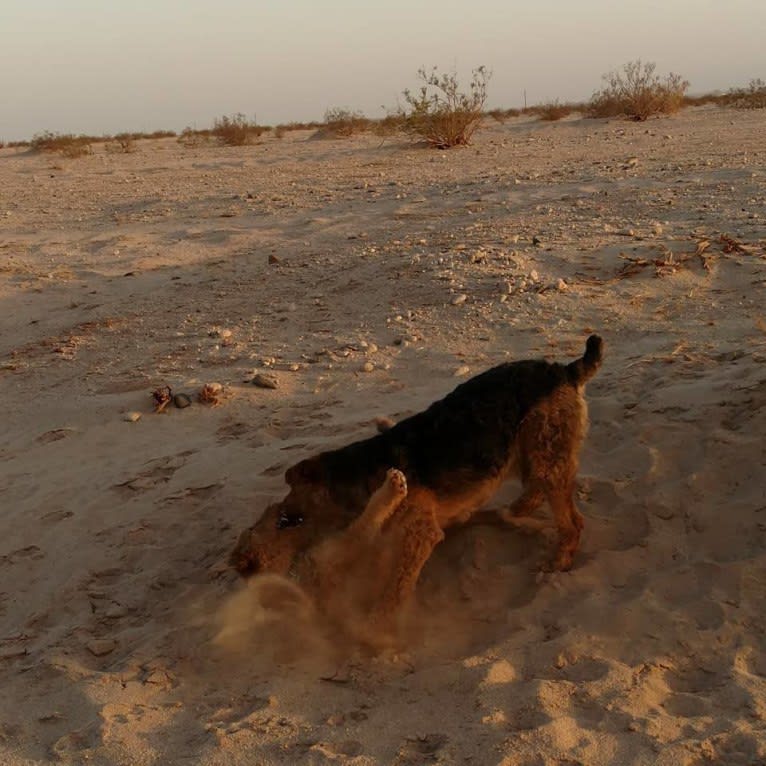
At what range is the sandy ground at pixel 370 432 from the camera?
3484mm

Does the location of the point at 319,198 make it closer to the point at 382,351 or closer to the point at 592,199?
the point at 592,199

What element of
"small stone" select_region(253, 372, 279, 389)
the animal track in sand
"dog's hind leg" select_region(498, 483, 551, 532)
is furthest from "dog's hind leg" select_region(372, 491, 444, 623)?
"small stone" select_region(253, 372, 279, 389)

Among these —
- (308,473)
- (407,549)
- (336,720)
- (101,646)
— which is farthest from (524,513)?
(101,646)

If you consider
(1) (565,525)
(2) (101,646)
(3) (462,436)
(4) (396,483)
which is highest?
(3) (462,436)

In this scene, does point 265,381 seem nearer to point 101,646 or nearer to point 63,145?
point 101,646

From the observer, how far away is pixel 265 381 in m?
7.18

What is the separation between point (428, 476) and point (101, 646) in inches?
76.9

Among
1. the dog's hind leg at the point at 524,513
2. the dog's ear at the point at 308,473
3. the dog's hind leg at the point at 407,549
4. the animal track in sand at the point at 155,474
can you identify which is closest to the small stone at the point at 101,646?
the dog's ear at the point at 308,473

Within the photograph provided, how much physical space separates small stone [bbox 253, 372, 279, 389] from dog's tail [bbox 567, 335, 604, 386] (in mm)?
3329

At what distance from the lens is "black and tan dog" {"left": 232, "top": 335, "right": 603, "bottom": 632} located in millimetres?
4176

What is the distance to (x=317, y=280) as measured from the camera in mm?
9875

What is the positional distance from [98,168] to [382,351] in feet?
52.9

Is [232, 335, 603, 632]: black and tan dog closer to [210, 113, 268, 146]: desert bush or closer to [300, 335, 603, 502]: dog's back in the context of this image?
[300, 335, 603, 502]: dog's back

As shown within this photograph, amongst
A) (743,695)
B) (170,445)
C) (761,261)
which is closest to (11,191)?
(170,445)
